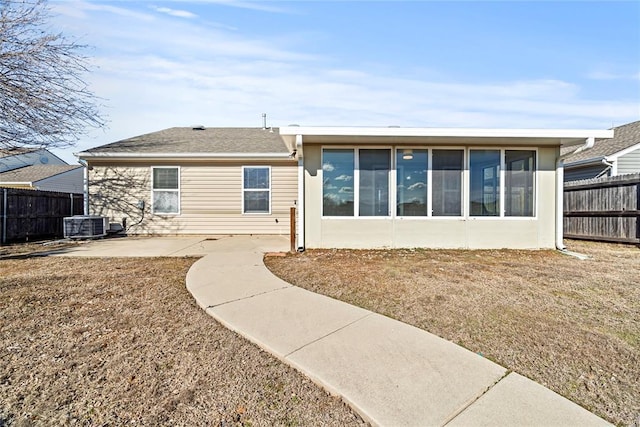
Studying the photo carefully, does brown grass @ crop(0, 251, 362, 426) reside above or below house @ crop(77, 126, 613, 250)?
below

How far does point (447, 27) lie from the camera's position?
7961mm

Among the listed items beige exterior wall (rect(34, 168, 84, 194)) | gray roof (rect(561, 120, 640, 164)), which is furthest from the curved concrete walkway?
beige exterior wall (rect(34, 168, 84, 194))

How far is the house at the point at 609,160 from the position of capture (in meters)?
10.2

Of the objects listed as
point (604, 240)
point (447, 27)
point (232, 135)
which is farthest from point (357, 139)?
point (604, 240)

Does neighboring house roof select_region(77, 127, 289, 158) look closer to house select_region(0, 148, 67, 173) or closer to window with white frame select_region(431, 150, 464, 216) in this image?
window with white frame select_region(431, 150, 464, 216)

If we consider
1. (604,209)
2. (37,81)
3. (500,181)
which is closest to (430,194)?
(500,181)

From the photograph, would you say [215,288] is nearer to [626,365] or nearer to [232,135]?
[626,365]

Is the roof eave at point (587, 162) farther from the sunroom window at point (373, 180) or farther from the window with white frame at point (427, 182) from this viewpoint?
the sunroom window at point (373, 180)

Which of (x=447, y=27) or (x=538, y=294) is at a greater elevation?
(x=447, y=27)

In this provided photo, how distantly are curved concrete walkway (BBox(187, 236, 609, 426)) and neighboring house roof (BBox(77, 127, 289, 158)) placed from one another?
6899 mm

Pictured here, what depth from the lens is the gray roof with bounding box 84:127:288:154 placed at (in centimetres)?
970

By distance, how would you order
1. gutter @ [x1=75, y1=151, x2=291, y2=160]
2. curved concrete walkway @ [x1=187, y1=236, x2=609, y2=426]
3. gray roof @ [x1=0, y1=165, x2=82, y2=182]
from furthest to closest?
1. gray roof @ [x1=0, y1=165, x2=82, y2=182]
2. gutter @ [x1=75, y1=151, x2=291, y2=160]
3. curved concrete walkway @ [x1=187, y1=236, x2=609, y2=426]

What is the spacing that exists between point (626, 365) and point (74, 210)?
14295 mm

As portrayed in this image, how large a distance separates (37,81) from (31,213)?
12.7 ft
